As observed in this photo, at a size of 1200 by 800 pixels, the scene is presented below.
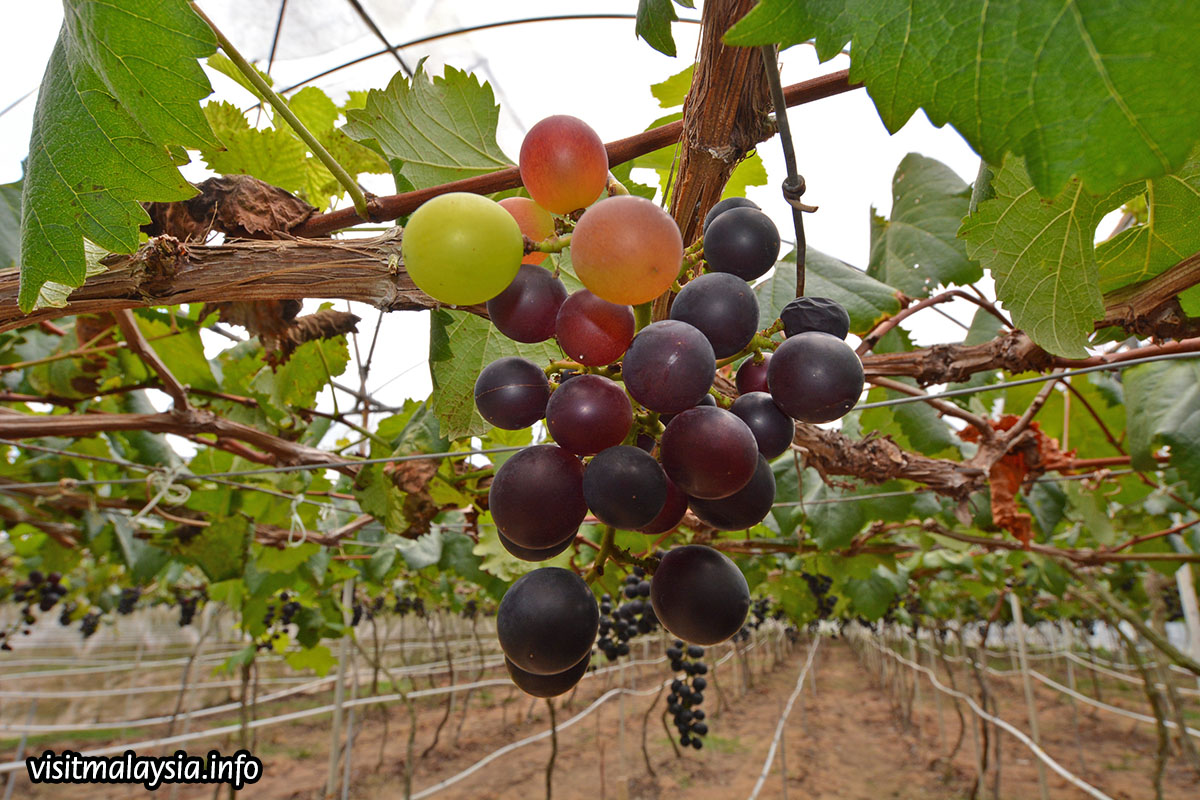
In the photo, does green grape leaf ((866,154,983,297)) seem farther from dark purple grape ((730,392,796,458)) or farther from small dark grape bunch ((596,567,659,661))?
small dark grape bunch ((596,567,659,661))

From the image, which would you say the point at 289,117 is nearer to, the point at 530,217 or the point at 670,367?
the point at 530,217

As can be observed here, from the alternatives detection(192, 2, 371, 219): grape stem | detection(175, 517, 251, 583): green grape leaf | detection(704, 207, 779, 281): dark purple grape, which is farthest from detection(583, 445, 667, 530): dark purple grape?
detection(175, 517, 251, 583): green grape leaf

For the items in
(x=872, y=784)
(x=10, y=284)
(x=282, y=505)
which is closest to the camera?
(x=10, y=284)

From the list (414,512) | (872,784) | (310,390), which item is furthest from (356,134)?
(872,784)

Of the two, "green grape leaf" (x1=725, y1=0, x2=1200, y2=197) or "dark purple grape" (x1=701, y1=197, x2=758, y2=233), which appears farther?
"dark purple grape" (x1=701, y1=197, x2=758, y2=233)

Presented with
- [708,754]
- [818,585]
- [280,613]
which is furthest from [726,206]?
[708,754]

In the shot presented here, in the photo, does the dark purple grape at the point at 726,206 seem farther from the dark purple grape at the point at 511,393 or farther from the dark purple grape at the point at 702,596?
the dark purple grape at the point at 702,596

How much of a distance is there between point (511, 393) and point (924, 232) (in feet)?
4.58

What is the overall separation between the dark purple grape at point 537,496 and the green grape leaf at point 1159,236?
76cm

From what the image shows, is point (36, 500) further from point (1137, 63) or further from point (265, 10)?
point (1137, 63)

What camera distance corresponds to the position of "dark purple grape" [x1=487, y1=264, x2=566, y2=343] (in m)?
0.65

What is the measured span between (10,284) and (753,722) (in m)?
14.7

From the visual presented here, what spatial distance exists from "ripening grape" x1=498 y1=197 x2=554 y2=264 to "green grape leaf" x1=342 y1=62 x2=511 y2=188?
333mm

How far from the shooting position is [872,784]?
33.0ft
